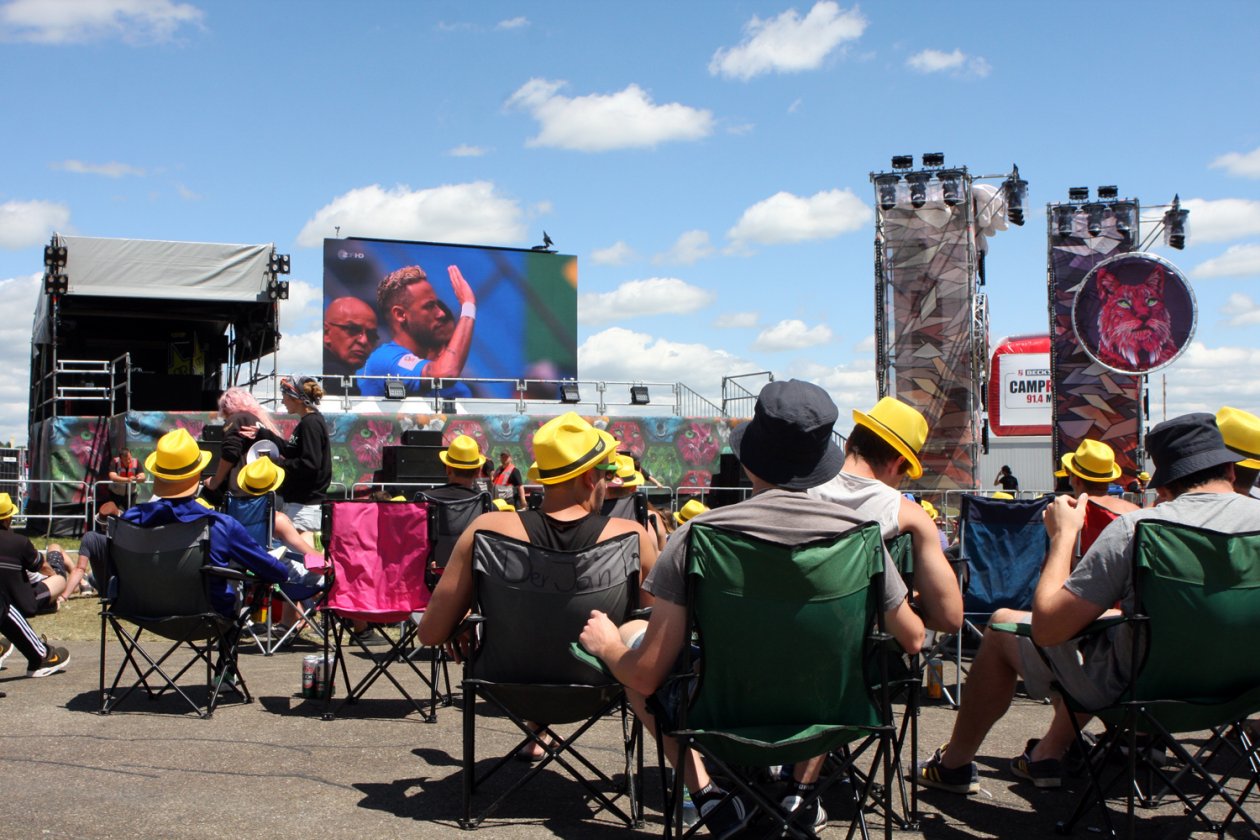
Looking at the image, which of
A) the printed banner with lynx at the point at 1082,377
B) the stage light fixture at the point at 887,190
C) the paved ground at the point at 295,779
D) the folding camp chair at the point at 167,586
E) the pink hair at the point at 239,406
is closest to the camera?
the paved ground at the point at 295,779

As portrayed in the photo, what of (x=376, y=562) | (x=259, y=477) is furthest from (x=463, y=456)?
(x=259, y=477)

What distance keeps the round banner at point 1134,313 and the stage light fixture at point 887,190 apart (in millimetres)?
3885

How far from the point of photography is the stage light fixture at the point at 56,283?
56.5 ft

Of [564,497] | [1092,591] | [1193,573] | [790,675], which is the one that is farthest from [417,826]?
[1193,573]

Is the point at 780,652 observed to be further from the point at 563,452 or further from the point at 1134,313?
the point at 1134,313

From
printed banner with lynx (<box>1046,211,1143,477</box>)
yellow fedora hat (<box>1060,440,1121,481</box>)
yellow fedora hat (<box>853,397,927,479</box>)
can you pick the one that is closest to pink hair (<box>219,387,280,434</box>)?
yellow fedora hat (<box>1060,440,1121,481</box>)

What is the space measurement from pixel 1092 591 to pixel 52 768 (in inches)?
146

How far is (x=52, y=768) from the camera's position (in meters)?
4.37

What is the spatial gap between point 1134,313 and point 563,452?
56.8 ft

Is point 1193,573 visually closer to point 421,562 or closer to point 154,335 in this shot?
point 421,562

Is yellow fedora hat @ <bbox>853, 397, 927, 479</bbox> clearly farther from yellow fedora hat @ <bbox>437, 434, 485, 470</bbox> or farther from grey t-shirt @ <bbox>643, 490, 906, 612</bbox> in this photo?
yellow fedora hat @ <bbox>437, 434, 485, 470</bbox>

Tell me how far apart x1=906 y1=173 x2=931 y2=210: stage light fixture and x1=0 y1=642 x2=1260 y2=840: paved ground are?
16.6 metres

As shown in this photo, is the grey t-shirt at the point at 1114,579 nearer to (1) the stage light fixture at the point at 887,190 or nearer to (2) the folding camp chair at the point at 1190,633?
(2) the folding camp chair at the point at 1190,633

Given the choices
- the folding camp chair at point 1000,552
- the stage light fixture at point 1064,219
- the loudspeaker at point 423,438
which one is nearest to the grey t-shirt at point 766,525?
the folding camp chair at point 1000,552
